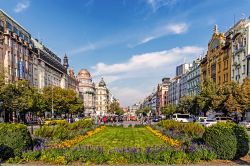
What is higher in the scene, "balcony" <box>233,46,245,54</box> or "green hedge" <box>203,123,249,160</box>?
"balcony" <box>233,46,245,54</box>

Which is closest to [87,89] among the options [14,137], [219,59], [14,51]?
[14,51]

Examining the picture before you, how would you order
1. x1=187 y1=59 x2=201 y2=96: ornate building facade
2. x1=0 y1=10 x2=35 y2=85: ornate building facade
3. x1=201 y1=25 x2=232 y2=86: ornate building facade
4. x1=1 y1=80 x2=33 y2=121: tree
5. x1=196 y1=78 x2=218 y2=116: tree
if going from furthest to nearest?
x1=187 y1=59 x2=201 y2=96: ornate building facade < x1=201 y1=25 x2=232 y2=86: ornate building facade < x1=0 y1=10 x2=35 y2=85: ornate building facade < x1=196 y1=78 x2=218 y2=116: tree < x1=1 y1=80 x2=33 y2=121: tree

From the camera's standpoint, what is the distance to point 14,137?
541 inches

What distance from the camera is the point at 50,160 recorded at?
44.2 feet

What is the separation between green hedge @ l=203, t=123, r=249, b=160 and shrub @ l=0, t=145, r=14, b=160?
8.98 meters

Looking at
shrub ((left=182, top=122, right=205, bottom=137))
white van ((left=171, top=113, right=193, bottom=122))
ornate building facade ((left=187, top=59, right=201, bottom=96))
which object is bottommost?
white van ((left=171, top=113, right=193, bottom=122))

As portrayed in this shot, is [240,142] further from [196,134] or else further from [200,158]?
[196,134]

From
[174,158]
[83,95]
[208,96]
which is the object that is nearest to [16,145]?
[174,158]

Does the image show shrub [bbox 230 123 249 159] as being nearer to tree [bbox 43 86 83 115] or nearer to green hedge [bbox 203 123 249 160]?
green hedge [bbox 203 123 249 160]

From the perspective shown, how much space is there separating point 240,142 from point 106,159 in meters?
6.07

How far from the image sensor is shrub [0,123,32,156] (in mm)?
13531

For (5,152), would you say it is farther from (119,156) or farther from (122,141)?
(122,141)

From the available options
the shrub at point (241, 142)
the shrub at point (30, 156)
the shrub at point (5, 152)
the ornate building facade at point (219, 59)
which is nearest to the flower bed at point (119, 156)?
the shrub at point (30, 156)

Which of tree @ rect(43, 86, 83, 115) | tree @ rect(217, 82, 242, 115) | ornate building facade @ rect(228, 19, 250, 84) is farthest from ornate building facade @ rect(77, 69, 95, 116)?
tree @ rect(217, 82, 242, 115)
